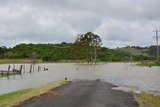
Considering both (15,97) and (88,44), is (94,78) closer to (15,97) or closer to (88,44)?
(15,97)

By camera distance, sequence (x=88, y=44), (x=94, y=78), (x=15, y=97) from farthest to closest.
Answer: (x=88, y=44) → (x=94, y=78) → (x=15, y=97)

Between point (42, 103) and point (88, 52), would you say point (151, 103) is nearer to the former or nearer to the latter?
point (42, 103)

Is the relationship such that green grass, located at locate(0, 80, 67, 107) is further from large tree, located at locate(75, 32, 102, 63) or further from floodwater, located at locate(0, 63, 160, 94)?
large tree, located at locate(75, 32, 102, 63)

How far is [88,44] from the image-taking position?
606ft

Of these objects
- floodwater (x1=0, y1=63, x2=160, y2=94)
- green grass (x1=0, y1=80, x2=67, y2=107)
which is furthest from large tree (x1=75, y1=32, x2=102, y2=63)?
green grass (x1=0, y1=80, x2=67, y2=107)

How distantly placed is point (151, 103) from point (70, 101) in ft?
21.2

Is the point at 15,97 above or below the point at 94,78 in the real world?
below

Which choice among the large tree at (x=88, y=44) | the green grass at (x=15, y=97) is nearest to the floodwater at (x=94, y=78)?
the green grass at (x=15, y=97)

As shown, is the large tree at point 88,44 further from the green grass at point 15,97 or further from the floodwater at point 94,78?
the green grass at point 15,97

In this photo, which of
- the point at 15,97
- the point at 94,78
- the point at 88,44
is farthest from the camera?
the point at 88,44

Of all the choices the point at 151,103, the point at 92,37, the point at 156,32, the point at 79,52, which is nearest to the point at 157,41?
the point at 156,32

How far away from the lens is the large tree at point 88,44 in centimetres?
18262

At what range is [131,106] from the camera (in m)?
25.7

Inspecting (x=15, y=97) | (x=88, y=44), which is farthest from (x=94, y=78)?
(x=88, y=44)
